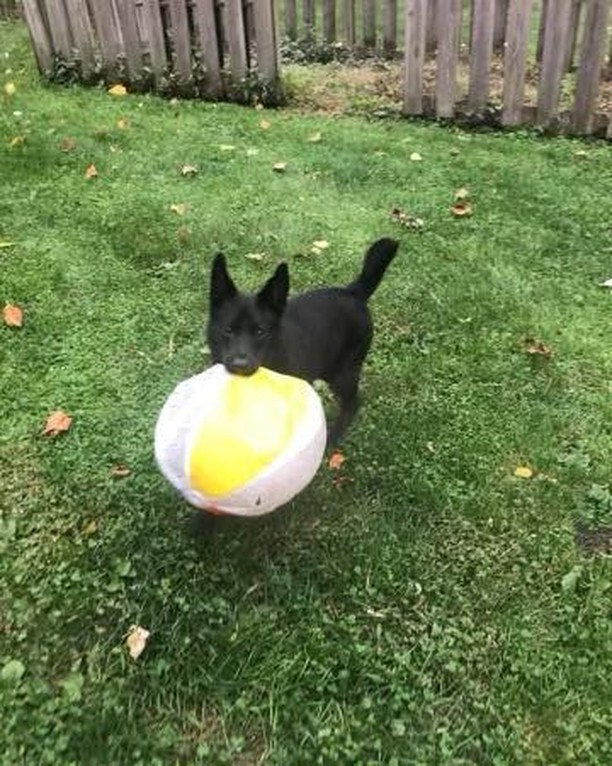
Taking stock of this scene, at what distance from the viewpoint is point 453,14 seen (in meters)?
6.73

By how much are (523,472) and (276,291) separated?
143 cm

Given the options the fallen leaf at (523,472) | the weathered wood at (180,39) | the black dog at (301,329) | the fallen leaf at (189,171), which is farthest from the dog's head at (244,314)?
the weathered wood at (180,39)

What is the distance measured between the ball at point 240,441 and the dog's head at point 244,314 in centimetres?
12

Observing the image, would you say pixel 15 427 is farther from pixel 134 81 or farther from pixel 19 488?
pixel 134 81

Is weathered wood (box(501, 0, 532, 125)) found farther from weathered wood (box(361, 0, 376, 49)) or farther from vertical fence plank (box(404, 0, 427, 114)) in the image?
A: weathered wood (box(361, 0, 376, 49))

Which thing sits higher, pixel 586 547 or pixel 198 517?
pixel 198 517

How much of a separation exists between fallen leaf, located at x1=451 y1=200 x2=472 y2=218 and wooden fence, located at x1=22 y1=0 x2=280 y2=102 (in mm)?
2429

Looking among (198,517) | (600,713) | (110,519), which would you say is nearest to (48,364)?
(110,519)

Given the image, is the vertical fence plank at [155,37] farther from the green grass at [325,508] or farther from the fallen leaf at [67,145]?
the green grass at [325,508]

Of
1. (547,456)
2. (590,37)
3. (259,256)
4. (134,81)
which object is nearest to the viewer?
(547,456)

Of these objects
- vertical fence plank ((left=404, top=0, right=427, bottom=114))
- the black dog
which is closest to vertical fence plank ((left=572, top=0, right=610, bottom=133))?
vertical fence plank ((left=404, top=0, right=427, bottom=114))

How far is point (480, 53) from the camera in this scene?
679 centimetres

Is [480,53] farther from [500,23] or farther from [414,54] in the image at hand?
[500,23]

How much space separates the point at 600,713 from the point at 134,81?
673 cm
